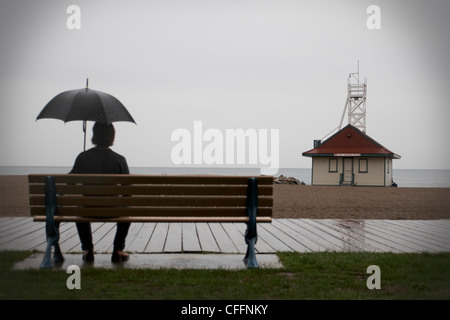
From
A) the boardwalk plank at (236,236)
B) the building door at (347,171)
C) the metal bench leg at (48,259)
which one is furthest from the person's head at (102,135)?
the building door at (347,171)

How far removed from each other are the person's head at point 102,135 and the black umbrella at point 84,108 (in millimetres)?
66

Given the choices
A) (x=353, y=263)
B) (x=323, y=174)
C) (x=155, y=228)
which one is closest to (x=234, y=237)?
(x=155, y=228)

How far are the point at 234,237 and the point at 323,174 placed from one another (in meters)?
30.4

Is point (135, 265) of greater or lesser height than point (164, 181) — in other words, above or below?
below

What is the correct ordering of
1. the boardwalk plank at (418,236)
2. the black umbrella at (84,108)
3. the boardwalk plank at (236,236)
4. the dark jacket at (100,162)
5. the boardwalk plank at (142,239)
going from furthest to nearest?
the boardwalk plank at (418,236)
the boardwalk plank at (236,236)
the boardwalk plank at (142,239)
the black umbrella at (84,108)
the dark jacket at (100,162)

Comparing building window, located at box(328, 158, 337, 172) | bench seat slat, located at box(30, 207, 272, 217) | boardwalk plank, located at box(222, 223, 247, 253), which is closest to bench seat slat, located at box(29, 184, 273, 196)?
bench seat slat, located at box(30, 207, 272, 217)

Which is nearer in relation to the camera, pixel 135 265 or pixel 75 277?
pixel 75 277

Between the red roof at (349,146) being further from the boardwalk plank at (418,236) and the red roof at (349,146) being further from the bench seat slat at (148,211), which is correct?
the bench seat slat at (148,211)

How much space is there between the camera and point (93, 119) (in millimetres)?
5027

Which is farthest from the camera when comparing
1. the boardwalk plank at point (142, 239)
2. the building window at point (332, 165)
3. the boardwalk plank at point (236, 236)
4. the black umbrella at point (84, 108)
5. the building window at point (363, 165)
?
the building window at point (332, 165)

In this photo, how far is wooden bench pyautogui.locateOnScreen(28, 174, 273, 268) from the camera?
4.57 meters

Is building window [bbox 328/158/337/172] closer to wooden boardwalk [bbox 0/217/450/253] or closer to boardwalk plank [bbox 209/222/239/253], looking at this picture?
wooden boardwalk [bbox 0/217/450/253]

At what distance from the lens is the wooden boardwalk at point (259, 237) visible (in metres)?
5.66
